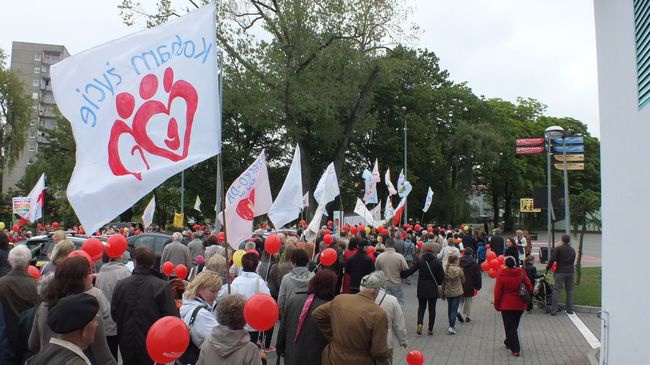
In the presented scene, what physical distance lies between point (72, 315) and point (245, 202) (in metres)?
5.78

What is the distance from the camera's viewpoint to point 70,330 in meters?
3.05

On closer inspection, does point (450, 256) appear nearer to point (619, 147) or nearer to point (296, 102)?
point (619, 147)

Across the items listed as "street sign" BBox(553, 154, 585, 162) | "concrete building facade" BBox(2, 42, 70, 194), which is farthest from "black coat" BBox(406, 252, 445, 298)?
"concrete building facade" BBox(2, 42, 70, 194)

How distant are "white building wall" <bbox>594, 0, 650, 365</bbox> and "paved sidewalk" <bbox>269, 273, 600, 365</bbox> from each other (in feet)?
8.54

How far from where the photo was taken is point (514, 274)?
9.32 metres

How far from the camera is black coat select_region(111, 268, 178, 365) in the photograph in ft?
17.2

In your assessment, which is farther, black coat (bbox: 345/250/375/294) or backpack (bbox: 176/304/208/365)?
black coat (bbox: 345/250/375/294)

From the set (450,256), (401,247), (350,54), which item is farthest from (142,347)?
(350,54)

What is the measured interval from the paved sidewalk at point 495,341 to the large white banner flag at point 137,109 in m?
4.93

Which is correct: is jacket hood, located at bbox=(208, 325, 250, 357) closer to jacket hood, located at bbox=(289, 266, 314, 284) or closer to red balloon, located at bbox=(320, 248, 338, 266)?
jacket hood, located at bbox=(289, 266, 314, 284)

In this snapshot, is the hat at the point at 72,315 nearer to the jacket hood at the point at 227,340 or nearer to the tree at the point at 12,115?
the jacket hood at the point at 227,340

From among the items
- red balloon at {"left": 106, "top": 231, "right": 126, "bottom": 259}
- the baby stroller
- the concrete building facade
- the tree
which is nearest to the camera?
red balloon at {"left": 106, "top": 231, "right": 126, "bottom": 259}

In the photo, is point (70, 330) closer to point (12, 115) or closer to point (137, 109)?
point (137, 109)

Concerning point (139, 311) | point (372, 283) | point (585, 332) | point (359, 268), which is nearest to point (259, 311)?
point (372, 283)
